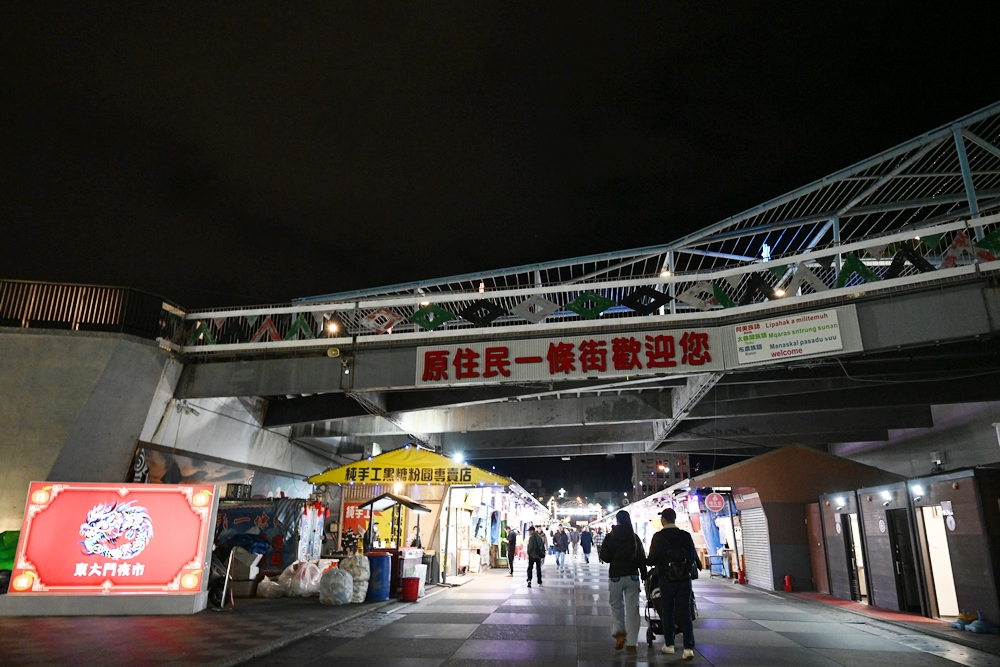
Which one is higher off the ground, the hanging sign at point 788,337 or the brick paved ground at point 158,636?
the hanging sign at point 788,337

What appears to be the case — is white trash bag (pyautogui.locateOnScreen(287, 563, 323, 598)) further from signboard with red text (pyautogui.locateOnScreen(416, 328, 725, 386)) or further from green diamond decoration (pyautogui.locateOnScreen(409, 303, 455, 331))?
green diamond decoration (pyautogui.locateOnScreen(409, 303, 455, 331))

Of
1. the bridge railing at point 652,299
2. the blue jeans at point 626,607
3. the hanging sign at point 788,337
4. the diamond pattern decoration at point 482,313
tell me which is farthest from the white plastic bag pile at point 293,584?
the hanging sign at point 788,337

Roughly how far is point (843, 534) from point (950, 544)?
13.4ft

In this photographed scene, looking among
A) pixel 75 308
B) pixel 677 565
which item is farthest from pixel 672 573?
pixel 75 308

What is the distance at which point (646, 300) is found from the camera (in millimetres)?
13297

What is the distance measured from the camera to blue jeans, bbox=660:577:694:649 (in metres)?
7.62

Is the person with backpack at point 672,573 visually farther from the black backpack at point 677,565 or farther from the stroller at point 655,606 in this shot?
the stroller at point 655,606

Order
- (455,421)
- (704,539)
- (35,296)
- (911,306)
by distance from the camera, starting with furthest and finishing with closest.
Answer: (704,539), (455,421), (35,296), (911,306)

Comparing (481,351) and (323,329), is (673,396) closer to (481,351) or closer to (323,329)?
(481,351)

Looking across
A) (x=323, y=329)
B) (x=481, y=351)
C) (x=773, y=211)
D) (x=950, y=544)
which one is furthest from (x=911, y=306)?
(x=323, y=329)

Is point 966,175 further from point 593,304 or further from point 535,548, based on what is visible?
point 535,548

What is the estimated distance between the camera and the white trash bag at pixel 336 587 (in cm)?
1193

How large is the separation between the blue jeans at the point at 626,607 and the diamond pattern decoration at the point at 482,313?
6.78 metres

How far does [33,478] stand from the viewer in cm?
1209
